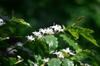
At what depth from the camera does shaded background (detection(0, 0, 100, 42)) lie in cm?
651

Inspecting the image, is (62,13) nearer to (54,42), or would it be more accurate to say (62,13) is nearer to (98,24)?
(98,24)

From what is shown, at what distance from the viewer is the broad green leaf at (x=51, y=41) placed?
1.85m

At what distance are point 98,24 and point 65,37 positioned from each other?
473 centimetres

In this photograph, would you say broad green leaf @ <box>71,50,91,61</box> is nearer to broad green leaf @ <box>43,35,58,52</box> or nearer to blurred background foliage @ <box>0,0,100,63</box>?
broad green leaf @ <box>43,35,58,52</box>

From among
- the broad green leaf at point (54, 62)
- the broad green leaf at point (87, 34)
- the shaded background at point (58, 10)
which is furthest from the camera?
the shaded background at point (58, 10)

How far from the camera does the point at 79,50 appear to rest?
1906mm

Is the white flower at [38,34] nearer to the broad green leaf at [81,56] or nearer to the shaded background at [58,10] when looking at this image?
the broad green leaf at [81,56]

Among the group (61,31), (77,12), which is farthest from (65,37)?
(77,12)

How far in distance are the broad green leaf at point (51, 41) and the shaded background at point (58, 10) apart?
4540 millimetres

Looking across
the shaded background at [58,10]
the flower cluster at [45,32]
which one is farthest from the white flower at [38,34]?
the shaded background at [58,10]

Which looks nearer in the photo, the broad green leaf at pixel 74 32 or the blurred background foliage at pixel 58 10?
the broad green leaf at pixel 74 32

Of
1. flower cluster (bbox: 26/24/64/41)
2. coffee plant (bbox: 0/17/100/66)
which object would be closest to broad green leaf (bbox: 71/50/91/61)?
A: coffee plant (bbox: 0/17/100/66)

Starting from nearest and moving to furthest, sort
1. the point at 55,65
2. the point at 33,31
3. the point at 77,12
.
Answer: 1. the point at 55,65
2. the point at 33,31
3. the point at 77,12

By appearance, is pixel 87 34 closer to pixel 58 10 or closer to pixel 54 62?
pixel 54 62
